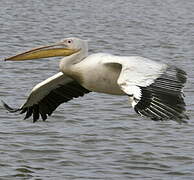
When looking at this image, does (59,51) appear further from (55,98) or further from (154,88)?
(154,88)

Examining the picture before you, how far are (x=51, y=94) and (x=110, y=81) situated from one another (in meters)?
1.32

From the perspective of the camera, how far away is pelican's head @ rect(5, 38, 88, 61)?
27.5 feet

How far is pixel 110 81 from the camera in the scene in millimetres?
8016

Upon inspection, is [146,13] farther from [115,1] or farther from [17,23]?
[17,23]

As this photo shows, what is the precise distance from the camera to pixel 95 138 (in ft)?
31.7

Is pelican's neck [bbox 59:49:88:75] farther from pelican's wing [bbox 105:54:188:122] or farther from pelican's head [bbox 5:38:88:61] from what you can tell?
pelican's wing [bbox 105:54:188:122]

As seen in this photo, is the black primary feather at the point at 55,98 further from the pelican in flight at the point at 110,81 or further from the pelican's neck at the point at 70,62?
the pelican's neck at the point at 70,62

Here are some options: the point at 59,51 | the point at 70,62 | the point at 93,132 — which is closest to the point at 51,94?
the point at 59,51

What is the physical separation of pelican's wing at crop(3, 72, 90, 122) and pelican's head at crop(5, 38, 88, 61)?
37 centimetres

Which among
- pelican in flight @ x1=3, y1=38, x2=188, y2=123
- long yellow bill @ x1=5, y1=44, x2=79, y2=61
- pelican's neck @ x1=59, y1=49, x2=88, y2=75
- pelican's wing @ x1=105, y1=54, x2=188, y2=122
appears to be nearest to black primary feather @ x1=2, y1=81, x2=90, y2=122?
pelican in flight @ x1=3, y1=38, x2=188, y2=123

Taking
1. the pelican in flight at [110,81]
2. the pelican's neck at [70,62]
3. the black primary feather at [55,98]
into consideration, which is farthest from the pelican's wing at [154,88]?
the black primary feather at [55,98]

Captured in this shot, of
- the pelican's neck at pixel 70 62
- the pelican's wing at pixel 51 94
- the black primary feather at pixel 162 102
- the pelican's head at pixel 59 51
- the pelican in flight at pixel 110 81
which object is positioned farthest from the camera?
the pelican's wing at pixel 51 94

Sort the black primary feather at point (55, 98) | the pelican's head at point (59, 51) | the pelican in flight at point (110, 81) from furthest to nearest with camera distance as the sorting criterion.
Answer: the black primary feather at point (55, 98) → the pelican's head at point (59, 51) → the pelican in flight at point (110, 81)

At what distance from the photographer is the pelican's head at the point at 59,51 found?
8383 millimetres
